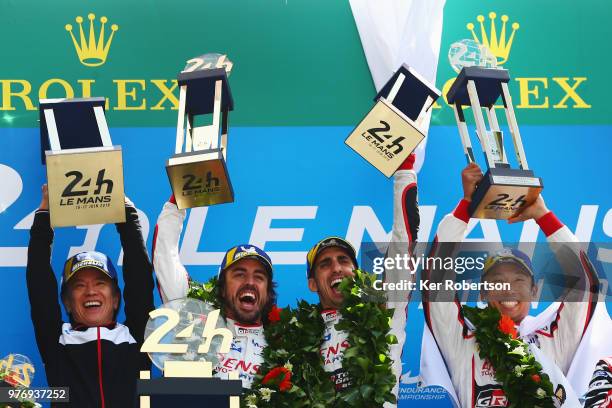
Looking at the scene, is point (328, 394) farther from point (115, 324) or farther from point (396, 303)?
point (115, 324)

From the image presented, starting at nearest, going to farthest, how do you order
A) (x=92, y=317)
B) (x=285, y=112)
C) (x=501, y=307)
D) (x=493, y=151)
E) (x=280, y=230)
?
(x=493, y=151)
(x=92, y=317)
(x=501, y=307)
(x=280, y=230)
(x=285, y=112)

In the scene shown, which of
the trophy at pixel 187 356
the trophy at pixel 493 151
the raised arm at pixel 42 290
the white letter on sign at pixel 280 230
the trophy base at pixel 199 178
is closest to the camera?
the trophy at pixel 187 356

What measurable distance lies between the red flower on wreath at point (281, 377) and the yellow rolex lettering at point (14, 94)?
1.95 m

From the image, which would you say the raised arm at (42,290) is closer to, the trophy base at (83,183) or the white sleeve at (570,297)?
the trophy base at (83,183)

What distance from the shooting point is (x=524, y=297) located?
4711 millimetres

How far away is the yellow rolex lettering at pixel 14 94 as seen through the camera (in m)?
5.34

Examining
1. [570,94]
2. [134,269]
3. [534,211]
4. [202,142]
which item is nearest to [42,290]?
[134,269]

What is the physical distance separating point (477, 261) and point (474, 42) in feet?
3.25

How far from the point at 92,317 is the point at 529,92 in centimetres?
240

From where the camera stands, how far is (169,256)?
4727mm

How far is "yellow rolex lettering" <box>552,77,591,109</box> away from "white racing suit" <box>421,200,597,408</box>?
39.3 inches

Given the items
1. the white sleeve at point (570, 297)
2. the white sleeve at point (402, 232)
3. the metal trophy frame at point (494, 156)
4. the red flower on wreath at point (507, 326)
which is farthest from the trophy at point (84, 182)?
the white sleeve at point (570, 297)

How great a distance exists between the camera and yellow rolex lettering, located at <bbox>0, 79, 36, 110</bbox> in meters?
5.34

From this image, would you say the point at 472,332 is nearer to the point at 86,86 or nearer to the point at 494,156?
the point at 494,156
